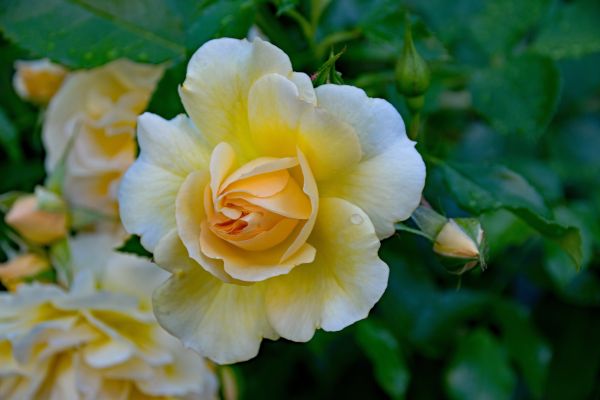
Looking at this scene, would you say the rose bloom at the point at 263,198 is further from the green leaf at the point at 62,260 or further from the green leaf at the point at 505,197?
the green leaf at the point at 62,260

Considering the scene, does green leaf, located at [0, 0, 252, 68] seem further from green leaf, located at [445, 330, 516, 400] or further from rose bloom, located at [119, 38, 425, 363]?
green leaf, located at [445, 330, 516, 400]

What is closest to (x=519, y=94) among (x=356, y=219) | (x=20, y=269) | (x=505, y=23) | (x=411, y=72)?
(x=505, y=23)

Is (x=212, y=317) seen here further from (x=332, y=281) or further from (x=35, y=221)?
(x=35, y=221)

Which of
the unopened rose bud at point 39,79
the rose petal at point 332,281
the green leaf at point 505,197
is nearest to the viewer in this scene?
the rose petal at point 332,281

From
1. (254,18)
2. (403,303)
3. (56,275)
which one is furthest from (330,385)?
(254,18)

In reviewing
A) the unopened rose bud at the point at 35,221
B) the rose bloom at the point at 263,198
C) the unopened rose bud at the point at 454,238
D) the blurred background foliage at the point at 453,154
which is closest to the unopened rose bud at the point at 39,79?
the blurred background foliage at the point at 453,154

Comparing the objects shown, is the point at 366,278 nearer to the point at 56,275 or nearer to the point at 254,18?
the point at 254,18
